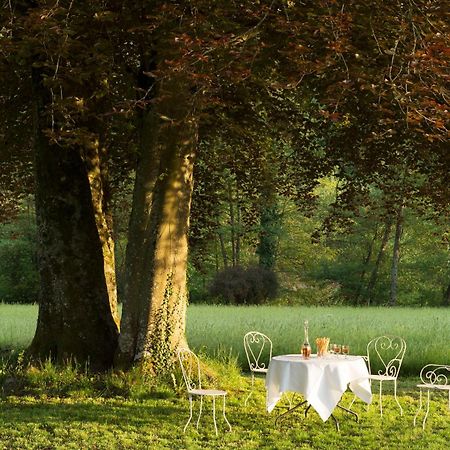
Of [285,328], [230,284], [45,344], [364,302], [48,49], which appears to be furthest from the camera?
[364,302]

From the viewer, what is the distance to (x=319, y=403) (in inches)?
395

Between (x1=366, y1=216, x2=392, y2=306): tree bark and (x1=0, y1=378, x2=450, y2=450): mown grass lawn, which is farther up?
(x1=366, y1=216, x2=392, y2=306): tree bark

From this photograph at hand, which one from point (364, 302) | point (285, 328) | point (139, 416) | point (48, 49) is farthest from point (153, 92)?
point (364, 302)

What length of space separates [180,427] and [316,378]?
5.83ft

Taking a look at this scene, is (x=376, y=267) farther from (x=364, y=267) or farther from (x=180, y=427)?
(x=180, y=427)

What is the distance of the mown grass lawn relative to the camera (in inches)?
375

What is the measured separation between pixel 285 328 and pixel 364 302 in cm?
2632

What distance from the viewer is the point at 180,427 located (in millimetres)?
10320

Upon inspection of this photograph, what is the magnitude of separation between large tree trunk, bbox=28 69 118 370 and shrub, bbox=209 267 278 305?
22.7 m

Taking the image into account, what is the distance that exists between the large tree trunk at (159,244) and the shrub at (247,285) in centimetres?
2321

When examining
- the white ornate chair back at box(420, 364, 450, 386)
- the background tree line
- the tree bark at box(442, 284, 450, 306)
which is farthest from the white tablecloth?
the tree bark at box(442, 284, 450, 306)

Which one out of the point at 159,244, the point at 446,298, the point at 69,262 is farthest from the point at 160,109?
the point at 446,298

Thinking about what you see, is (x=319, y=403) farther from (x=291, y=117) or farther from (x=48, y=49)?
(x=291, y=117)

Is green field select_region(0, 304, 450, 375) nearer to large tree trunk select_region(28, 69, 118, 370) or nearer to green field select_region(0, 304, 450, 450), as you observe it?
large tree trunk select_region(28, 69, 118, 370)
